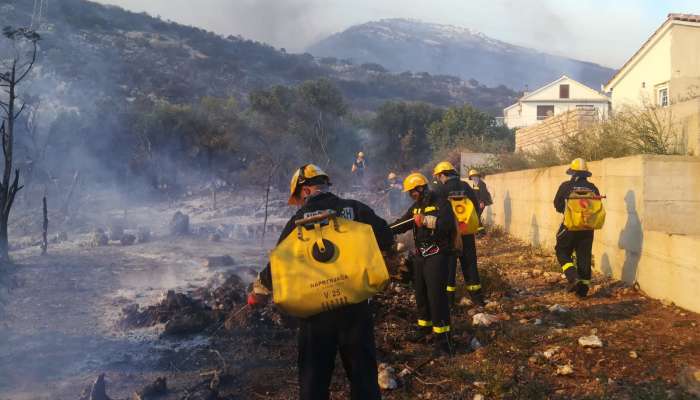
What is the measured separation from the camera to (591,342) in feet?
14.5

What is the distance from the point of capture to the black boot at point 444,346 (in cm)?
455

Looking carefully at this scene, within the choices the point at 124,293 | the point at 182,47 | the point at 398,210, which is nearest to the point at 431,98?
the point at 182,47

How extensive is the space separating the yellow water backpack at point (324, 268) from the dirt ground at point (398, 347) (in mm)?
1544

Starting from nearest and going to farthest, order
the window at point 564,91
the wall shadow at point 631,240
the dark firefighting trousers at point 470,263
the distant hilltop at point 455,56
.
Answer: the dark firefighting trousers at point 470,263 → the wall shadow at point 631,240 → the window at point 564,91 → the distant hilltop at point 455,56

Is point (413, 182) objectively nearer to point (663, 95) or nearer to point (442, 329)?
point (442, 329)

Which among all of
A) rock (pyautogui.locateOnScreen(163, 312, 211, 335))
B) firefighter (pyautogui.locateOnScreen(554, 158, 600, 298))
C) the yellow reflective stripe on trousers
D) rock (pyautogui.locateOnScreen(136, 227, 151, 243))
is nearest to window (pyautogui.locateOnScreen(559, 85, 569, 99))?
rock (pyautogui.locateOnScreen(136, 227, 151, 243))

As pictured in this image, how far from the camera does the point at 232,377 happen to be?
4461 mm

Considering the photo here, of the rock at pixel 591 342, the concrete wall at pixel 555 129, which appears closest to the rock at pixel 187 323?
the rock at pixel 591 342

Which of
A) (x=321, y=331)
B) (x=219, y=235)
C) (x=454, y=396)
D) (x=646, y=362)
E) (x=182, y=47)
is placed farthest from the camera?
(x=182, y=47)

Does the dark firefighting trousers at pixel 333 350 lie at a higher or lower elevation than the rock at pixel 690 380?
higher

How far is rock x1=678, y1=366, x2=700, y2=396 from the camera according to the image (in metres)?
3.32

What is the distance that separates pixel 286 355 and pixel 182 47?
183ft

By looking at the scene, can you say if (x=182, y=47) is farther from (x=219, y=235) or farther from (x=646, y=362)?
(x=646, y=362)

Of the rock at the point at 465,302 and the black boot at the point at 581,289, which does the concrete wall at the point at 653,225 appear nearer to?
the black boot at the point at 581,289
